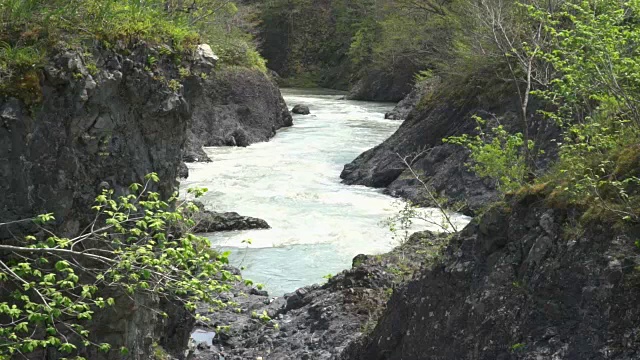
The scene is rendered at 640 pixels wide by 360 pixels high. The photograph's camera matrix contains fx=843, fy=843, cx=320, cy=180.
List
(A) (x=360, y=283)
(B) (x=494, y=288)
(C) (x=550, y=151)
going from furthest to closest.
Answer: (C) (x=550, y=151) → (A) (x=360, y=283) → (B) (x=494, y=288)

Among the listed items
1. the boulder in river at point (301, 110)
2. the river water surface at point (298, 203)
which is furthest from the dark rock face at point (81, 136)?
the boulder in river at point (301, 110)

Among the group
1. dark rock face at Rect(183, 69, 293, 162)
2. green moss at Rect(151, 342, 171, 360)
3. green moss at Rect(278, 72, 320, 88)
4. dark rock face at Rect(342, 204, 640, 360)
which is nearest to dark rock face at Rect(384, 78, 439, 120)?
dark rock face at Rect(183, 69, 293, 162)

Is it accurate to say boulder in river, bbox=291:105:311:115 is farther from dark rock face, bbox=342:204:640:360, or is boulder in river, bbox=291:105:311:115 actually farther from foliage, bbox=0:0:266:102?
dark rock face, bbox=342:204:640:360

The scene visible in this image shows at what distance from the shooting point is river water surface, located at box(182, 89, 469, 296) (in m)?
17.5

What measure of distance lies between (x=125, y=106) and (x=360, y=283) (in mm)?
5026

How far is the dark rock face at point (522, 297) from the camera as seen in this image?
724 centimetres

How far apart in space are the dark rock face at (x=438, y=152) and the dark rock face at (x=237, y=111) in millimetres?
7408

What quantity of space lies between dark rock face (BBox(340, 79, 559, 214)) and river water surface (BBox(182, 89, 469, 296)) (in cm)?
70

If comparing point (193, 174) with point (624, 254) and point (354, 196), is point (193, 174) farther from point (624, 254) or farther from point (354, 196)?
point (624, 254)

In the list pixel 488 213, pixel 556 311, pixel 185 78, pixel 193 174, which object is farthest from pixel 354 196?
pixel 556 311

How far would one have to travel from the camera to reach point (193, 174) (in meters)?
26.0

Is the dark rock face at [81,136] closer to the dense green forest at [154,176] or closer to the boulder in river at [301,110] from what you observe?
the dense green forest at [154,176]

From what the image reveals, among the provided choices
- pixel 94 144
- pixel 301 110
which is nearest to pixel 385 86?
pixel 301 110

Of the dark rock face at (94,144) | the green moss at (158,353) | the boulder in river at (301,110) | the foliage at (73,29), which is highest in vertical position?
the foliage at (73,29)
